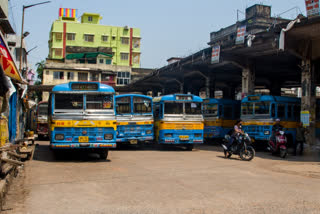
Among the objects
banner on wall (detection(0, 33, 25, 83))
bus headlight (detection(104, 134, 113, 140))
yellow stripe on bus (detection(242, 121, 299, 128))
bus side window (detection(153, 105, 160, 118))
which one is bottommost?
bus headlight (detection(104, 134, 113, 140))

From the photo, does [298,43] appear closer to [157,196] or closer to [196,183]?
[196,183]

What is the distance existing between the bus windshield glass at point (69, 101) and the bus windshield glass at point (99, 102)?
290 mm

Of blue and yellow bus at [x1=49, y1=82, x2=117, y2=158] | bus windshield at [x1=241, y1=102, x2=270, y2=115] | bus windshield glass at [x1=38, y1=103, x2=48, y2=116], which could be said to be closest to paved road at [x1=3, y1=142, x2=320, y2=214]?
blue and yellow bus at [x1=49, y1=82, x2=117, y2=158]

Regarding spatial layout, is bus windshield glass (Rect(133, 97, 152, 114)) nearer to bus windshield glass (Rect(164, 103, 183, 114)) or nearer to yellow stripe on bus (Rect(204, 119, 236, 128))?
bus windshield glass (Rect(164, 103, 183, 114))

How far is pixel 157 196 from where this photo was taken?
23.7ft

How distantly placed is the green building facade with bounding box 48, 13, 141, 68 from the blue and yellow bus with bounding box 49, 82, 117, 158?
55680mm

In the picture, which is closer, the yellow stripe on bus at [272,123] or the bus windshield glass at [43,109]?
the yellow stripe on bus at [272,123]

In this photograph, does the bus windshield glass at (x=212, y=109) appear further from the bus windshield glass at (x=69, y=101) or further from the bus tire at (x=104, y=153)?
the bus windshield glass at (x=69, y=101)

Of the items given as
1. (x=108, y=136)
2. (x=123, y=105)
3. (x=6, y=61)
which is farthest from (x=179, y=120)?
(x=6, y=61)

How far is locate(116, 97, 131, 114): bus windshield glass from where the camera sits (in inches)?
709

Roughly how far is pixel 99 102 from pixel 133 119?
5215 millimetres

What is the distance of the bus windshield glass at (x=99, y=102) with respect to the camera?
41.9 ft

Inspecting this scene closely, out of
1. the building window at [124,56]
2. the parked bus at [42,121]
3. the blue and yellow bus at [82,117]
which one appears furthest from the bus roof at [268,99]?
the building window at [124,56]

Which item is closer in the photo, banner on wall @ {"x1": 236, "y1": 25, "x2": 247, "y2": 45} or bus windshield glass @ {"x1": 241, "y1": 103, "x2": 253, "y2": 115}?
bus windshield glass @ {"x1": 241, "y1": 103, "x2": 253, "y2": 115}
